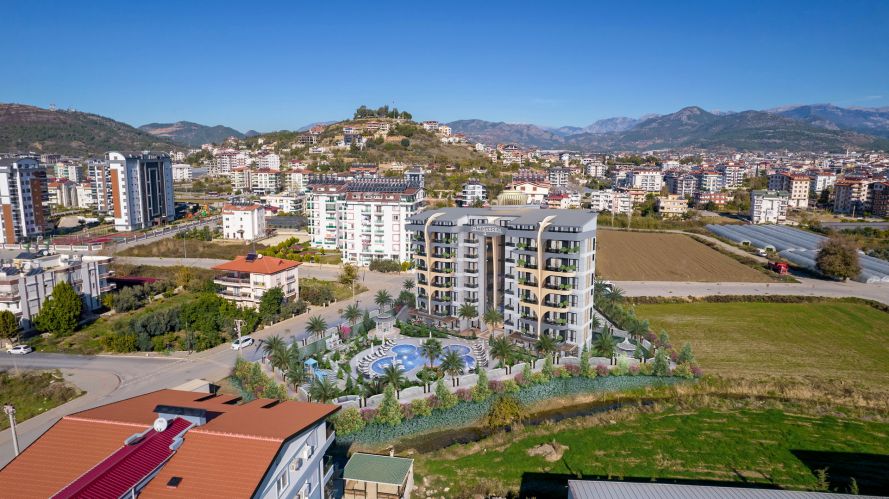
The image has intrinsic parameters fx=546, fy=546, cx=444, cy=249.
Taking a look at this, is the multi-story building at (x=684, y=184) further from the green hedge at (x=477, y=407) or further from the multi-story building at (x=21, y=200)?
the multi-story building at (x=21, y=200)

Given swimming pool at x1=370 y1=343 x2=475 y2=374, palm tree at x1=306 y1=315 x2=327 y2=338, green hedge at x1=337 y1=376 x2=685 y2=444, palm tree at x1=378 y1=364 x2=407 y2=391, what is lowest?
green hedge at x1=337 y1=376 x2=685 y2=444

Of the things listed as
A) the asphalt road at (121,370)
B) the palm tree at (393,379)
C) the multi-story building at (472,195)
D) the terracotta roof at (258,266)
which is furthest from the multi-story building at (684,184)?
the palm tree at (393,379)

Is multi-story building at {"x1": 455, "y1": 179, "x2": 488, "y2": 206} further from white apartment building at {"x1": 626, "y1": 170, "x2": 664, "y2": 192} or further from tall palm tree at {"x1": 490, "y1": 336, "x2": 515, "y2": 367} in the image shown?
tall palm tree at {"x1": 490, "y1": 336, "x2": 515, "y2": 367}

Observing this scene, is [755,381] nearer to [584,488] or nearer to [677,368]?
[677,368]

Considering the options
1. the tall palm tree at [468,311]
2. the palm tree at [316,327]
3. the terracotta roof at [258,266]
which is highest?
the terracotta roof at [258,266]

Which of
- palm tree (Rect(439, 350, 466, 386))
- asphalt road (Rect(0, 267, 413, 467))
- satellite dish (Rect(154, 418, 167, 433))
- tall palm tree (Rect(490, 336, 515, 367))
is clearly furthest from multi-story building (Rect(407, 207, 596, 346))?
satellite dish (Rect(154, 418, 167, 433))

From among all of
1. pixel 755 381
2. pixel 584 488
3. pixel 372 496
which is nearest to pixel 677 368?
pixel 755 381
